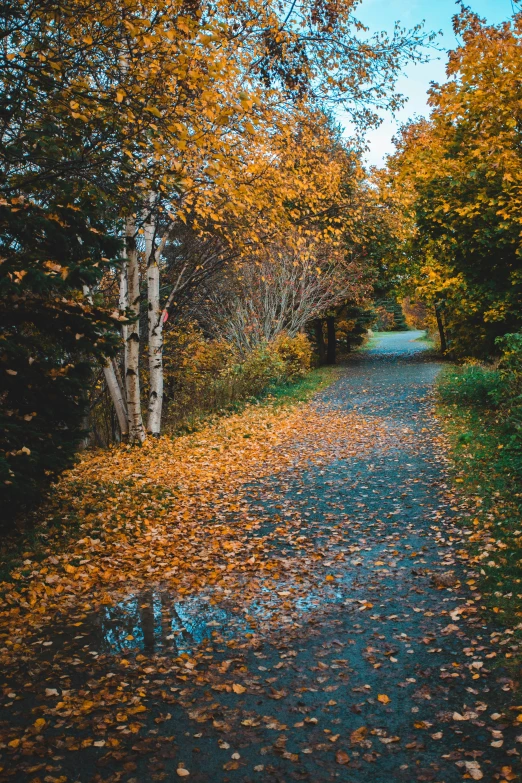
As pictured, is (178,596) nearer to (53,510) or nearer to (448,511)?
(53,510)

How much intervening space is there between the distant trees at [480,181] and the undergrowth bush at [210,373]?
239 inches

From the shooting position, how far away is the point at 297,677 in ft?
13.1

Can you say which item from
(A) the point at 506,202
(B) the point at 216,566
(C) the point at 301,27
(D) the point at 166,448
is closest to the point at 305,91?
(C) the point at 301,27

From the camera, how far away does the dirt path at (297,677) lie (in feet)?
10.4

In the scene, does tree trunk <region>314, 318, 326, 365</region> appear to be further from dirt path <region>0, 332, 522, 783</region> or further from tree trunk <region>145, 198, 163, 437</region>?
dirt path <region>0, 332, 522, 783</region>

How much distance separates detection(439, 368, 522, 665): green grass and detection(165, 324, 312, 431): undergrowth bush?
592 centimetres

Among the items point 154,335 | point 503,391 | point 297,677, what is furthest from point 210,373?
point 297,677

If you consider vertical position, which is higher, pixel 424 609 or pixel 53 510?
pixel 53 510

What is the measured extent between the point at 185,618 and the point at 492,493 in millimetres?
4185

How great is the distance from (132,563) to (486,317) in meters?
9.34

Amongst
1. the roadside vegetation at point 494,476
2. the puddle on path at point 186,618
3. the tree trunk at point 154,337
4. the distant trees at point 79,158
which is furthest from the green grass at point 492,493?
the tree trunk at point 154,337

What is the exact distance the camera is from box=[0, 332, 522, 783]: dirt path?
10.4 feet

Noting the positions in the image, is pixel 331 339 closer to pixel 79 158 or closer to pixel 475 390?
pixel 475 390

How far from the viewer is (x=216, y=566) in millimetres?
5961
